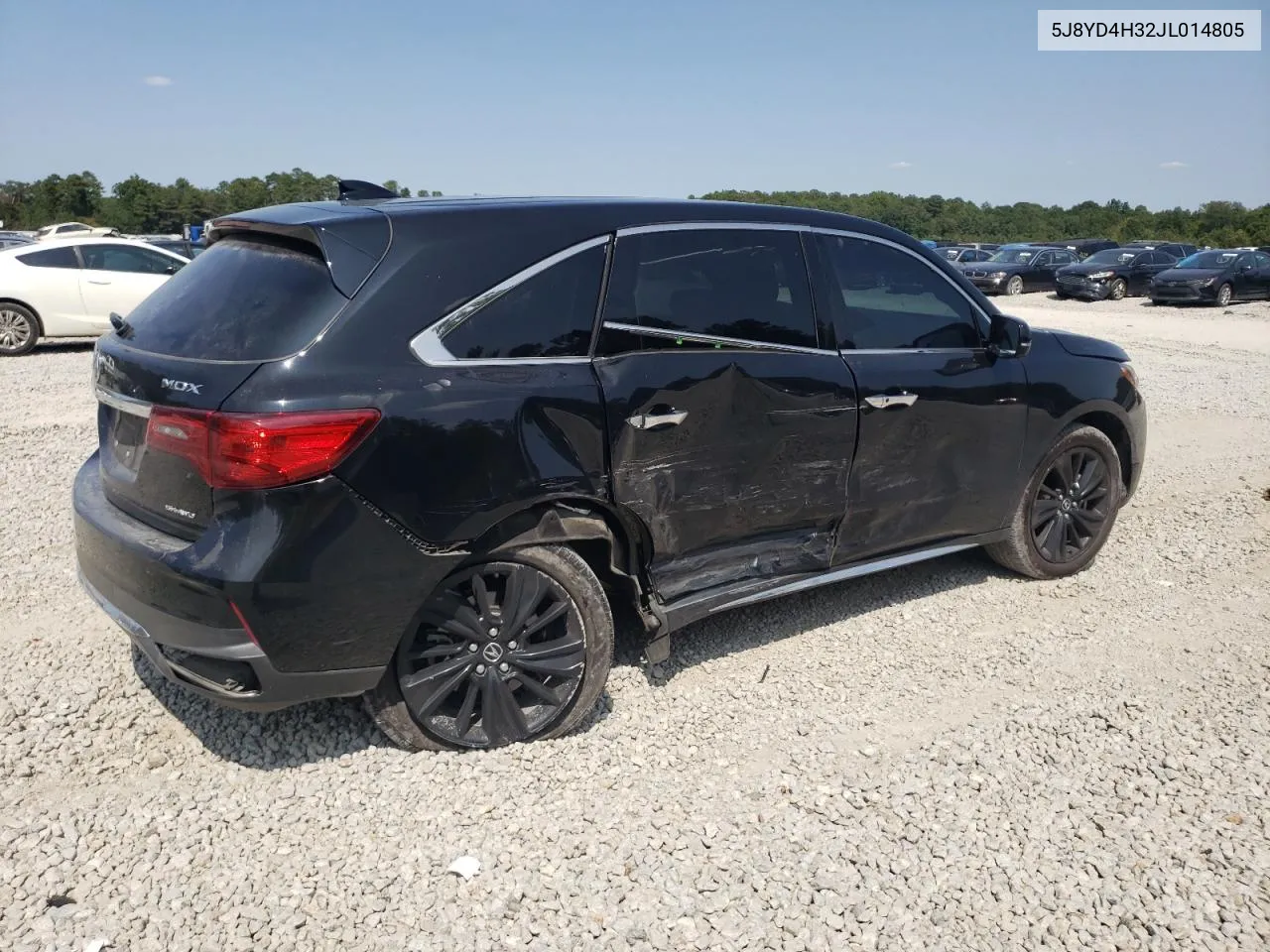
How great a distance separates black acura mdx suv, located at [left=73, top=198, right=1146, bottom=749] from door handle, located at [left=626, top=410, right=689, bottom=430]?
1 cm

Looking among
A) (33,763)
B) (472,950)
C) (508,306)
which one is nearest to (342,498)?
(508,306)

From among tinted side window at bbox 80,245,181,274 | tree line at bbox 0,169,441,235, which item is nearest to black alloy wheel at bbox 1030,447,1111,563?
tinted side window at bbox 80,245,181,274

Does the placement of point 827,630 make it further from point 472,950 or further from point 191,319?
point 191,319

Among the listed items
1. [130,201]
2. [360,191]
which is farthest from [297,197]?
[360,191]

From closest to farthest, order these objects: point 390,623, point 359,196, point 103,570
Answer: point 390,623 < point 103,570 < point 359,196

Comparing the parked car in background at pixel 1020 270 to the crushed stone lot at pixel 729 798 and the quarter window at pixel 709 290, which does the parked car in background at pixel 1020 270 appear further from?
the quarter window at pixel 709 290

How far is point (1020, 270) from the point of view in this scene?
27938 millimetres

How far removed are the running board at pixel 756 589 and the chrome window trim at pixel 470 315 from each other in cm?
102

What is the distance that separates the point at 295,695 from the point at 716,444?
1697mm

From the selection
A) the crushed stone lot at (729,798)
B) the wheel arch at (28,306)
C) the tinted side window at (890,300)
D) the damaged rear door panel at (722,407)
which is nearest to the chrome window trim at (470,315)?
the damaged rear door panel at (722,407)

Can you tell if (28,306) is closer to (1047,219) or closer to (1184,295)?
(1184,295)

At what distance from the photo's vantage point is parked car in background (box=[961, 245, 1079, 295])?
2752cm

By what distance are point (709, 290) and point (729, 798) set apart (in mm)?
1857

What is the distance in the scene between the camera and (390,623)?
3100 mm
